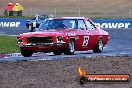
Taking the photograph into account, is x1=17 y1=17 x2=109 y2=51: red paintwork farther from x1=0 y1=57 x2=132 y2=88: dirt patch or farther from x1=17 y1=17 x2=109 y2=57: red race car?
x1=0 y1=57 x2=132 y2=88: dirt patch

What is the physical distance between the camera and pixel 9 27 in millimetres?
45438

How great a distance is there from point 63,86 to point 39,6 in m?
82.8

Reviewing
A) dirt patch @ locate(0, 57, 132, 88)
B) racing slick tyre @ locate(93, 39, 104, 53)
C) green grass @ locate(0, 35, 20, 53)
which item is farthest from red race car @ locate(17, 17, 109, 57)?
green grass @ locate(0, 35, 20, 53)

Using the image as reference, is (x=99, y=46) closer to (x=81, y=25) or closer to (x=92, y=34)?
(x=92, y=34)

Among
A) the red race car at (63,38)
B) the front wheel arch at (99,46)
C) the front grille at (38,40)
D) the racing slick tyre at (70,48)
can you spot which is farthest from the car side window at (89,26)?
the front grille at (38,40)

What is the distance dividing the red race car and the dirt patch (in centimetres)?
171

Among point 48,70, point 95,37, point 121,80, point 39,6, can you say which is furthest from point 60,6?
point 121,80

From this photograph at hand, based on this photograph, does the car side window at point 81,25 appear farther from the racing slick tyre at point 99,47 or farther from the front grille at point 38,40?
the front grille at point 38,40

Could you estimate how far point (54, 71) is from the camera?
11562 mm

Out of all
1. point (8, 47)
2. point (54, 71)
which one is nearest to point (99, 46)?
point (8, 47)

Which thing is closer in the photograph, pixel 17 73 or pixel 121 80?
pixel 121 80

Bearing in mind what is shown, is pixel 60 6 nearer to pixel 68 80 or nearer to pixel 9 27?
pixel 9 27

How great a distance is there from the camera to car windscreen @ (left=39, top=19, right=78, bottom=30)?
17.4m

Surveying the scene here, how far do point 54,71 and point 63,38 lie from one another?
15.8ft
